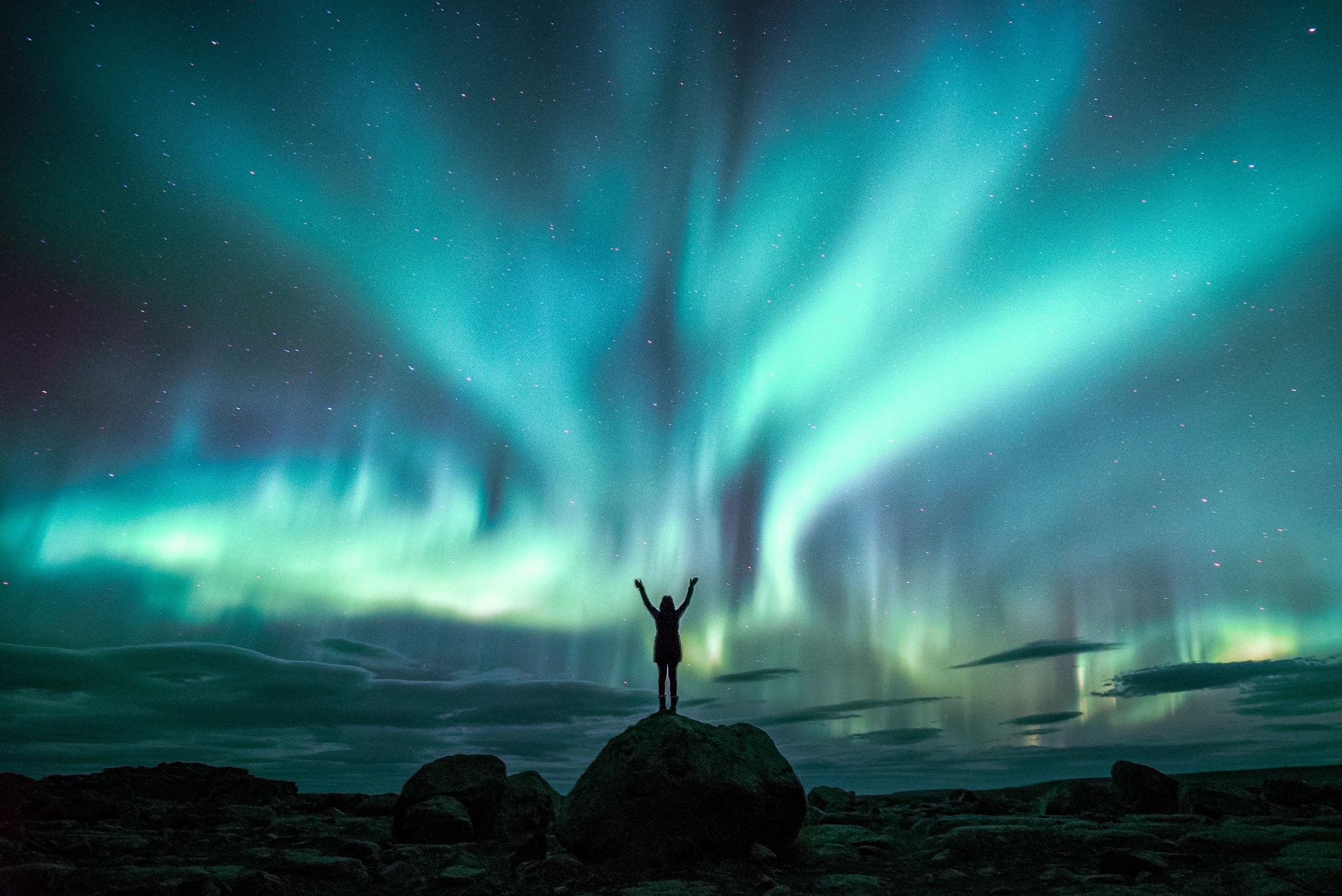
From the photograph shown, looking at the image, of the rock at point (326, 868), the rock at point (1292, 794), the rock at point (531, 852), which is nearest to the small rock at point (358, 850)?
the rock at point (326, 868)

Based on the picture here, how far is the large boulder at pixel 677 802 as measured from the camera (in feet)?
37.6

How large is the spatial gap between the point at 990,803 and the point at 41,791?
3142 cm

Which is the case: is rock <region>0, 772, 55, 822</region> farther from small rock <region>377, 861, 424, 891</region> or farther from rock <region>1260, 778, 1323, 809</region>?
rock <region>1260, 778, 1323, 809</region>

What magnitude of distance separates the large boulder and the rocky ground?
0.91 ft

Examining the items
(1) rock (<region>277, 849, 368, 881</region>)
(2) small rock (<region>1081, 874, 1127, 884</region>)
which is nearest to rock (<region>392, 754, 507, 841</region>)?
(1) rock (<region>277, 849, 368, 881</region>)

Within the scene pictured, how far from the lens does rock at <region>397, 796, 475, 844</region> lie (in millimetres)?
16125

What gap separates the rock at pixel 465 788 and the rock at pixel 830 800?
11.9 metres

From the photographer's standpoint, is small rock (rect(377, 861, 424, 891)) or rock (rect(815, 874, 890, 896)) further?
small rock (rect(377, 861, 424, 891))

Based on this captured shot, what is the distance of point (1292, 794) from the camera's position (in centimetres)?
2083

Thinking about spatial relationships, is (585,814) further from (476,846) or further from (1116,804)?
(1116,804)

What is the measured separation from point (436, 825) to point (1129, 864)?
46.4 feet

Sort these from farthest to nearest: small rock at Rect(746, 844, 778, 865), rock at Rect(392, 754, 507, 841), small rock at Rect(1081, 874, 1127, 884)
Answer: rock at Rect(392, 754, 507, 841) → small rock at Rect(746, 844, 778, 865) → small rock at Rect(1081, 874, 1127, 884)

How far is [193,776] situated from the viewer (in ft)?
126

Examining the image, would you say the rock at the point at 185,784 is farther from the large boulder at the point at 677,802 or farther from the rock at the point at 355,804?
the large boulder at the point at 677,802
